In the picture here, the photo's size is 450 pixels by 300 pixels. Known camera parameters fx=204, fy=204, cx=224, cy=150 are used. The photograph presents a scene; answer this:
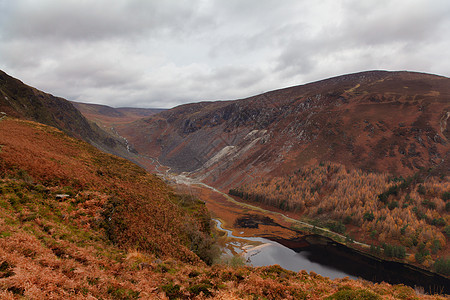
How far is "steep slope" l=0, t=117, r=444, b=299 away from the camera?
21.0 feet

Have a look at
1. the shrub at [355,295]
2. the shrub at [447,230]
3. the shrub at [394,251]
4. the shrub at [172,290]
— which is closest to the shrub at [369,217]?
the shrub at [394,251]

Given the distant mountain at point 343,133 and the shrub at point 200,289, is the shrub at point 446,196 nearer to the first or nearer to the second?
the distant mountain at point 343,133

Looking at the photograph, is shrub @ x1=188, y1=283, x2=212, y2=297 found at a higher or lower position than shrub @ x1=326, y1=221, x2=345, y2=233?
higher

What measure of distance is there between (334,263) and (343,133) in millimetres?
71185

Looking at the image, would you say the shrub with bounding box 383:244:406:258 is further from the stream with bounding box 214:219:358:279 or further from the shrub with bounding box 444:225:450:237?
the stream with bounding box 214:219:358:279

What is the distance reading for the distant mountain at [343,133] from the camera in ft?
274

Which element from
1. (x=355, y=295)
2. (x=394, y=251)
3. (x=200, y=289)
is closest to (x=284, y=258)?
(x=394, y=251)

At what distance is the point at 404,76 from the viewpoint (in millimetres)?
139625

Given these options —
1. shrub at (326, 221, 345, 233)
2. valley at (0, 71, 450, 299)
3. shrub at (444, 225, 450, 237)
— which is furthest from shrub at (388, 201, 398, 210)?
shrub at (326, 221, 345, 233)

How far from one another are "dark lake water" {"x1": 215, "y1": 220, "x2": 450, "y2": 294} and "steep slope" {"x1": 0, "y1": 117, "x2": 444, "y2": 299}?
3067 centimetres

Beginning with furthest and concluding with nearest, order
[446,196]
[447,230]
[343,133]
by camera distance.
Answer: [343,133] → [446,196] → [447,230]

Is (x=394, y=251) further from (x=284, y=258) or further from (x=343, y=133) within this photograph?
(x=343, y=133)

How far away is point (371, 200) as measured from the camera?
2662 inches

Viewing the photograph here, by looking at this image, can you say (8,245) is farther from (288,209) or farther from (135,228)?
(288,209)
